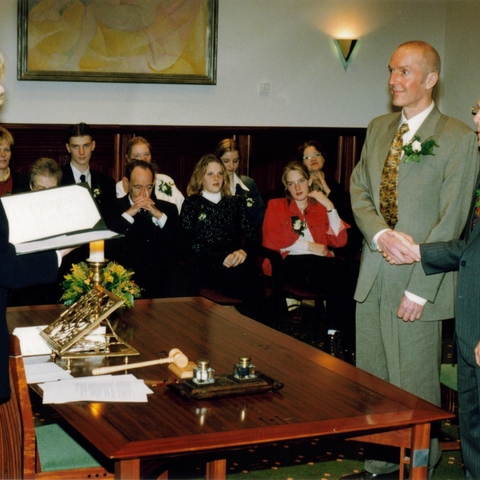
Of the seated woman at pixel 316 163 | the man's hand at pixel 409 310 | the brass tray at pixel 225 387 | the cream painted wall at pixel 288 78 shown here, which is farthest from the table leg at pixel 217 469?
the cream painted wall at pixel 288 78

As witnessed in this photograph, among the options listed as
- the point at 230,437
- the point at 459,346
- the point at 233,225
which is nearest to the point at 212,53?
the point at 233,225

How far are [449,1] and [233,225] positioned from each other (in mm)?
3890

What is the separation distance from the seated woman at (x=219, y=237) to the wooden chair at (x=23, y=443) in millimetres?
2859

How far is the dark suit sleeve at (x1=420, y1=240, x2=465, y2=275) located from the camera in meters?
3.46

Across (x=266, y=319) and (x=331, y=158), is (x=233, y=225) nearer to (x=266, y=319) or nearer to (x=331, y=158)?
(x=266, y=319)

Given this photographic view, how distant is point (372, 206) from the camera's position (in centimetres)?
388

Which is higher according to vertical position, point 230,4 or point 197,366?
point 230,4

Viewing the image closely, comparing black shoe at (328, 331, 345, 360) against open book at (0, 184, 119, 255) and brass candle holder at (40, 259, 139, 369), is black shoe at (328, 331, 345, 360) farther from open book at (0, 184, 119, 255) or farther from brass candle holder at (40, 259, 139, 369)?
open book at (0, 184, 119, 255)

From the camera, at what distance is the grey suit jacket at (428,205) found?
11.9 ft

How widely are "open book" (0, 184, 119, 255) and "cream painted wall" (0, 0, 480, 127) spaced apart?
4.71 metres

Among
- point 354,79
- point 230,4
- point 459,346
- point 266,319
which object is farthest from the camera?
point 354,79

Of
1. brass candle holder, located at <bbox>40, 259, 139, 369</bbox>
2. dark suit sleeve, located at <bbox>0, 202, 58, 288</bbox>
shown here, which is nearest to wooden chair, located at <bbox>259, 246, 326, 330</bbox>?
brass candle holder, located at <bbox>40, 259, 139, 369</bbox>

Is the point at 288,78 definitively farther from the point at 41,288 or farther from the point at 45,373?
the point at 45,373

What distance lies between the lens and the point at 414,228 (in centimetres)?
372
